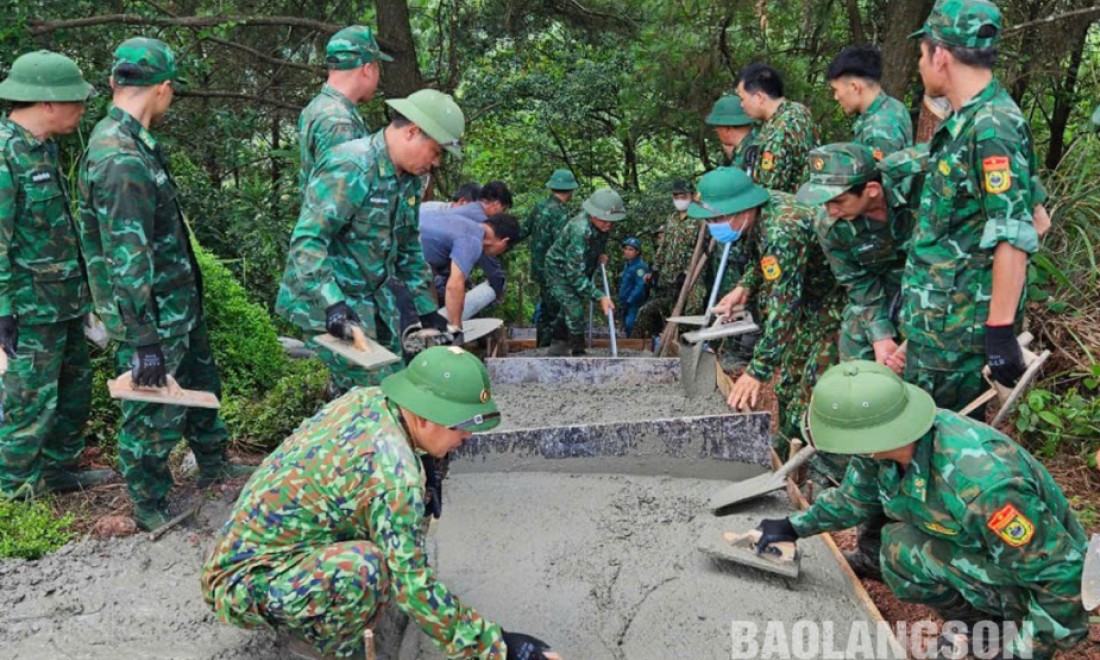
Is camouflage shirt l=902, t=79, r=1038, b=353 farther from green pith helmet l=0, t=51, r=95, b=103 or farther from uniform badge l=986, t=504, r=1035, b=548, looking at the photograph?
green pith helmet l=0, t=51, r=95, b=103

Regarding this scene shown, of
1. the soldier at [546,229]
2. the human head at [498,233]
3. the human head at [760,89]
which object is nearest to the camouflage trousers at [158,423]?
the human head at [498,233]

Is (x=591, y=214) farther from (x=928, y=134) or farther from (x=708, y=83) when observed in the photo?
(x=928, y=134)

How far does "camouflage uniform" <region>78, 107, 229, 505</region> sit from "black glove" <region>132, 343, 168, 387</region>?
0.13ft

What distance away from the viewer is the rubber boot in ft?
12.5

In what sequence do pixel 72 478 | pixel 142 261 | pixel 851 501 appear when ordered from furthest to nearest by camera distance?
pixel 72 478
pixel 142 261
pixel 851 501

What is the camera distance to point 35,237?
3.53 metres

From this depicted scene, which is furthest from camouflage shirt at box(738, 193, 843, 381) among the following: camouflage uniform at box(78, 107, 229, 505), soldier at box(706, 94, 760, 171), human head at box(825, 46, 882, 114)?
camouflage uniform at box(78, 107, 229, 505)

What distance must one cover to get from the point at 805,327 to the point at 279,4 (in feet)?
17.5

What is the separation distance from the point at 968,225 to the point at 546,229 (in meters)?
4.84

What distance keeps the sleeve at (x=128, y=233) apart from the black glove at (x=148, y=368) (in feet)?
0.12

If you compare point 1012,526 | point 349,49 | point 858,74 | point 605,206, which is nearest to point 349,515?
point 1012,526

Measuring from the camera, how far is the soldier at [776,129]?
4898 millimetres

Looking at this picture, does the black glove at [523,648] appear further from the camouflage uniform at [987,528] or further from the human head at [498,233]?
the human head at [498,233]

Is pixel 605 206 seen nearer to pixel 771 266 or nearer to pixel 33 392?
pixel 771 266
